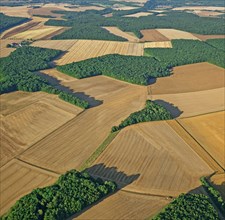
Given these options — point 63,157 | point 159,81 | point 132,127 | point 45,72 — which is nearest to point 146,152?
point 132,127

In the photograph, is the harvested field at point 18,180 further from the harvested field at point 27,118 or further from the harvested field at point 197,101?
the harvested field at point 197,101

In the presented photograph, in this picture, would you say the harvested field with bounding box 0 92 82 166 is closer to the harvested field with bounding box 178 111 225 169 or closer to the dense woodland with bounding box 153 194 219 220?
the harvested field with bounding box 178 111 225 169

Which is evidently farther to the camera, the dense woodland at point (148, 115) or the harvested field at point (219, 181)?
the dense woodland at point (148, 115)

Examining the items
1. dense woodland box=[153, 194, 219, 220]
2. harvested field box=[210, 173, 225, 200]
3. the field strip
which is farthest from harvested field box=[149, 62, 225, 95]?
dense woodland box=[153, 194, 219, 220]

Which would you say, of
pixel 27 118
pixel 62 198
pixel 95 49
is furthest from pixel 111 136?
pixel 95 49

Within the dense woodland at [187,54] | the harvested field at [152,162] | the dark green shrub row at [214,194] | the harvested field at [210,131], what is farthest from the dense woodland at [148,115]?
the dense woodland at [187,54]

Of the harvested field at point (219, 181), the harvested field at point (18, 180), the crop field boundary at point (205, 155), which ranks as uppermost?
the harvested field at point (18, 180)

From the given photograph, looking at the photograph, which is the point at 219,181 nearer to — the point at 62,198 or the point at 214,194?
the point at 214,194
